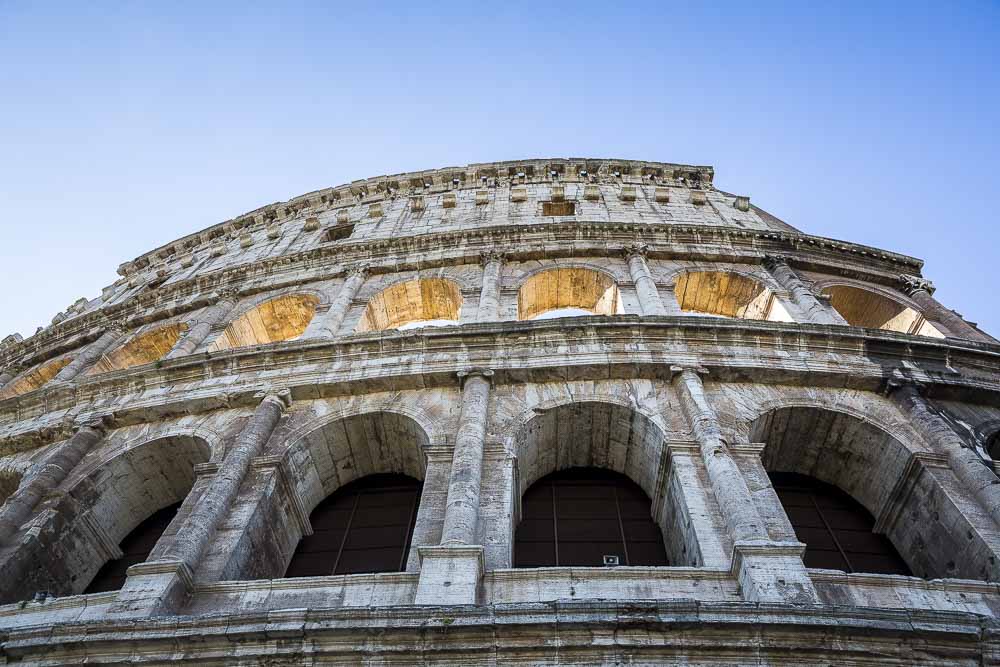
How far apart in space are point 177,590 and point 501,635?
355 centimetres

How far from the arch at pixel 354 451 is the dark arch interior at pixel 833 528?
4951 mm

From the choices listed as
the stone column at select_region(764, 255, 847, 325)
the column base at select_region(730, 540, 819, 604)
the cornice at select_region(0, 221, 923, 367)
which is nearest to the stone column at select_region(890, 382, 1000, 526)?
the stone column at select_region(764, 255, 847, 325)

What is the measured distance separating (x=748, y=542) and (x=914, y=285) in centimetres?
1106

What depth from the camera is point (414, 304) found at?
1578cm

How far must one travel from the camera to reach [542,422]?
33.9 feet

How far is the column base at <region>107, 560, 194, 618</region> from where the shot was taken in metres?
7.38

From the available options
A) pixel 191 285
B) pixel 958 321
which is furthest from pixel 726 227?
pixel 191 285

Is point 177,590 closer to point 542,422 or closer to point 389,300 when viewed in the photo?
point 542,422

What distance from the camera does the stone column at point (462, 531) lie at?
723cm

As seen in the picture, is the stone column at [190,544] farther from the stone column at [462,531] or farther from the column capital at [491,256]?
the column capital at [491,256]

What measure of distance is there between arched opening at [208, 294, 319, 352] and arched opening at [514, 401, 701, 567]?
23.3ft

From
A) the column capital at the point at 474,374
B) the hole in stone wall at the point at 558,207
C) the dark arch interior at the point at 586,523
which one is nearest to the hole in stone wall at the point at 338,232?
the hole in stone wall at the point at 558,207

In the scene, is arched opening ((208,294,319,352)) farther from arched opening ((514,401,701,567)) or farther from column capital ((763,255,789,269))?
column capital ((763,255,789,269))

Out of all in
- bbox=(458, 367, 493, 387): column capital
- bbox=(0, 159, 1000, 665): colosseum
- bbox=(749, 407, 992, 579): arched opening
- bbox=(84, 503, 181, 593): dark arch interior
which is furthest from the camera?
bbox=(458, 367, 493, 387): column capital
